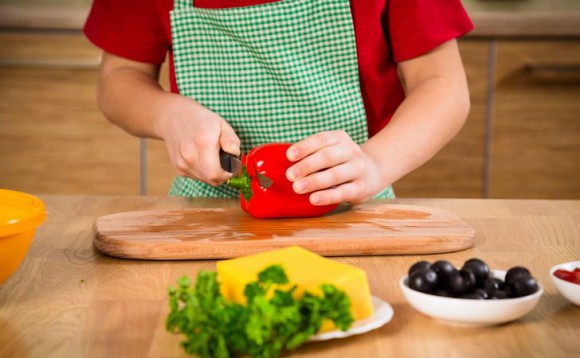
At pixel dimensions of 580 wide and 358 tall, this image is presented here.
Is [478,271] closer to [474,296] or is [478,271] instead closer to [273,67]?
[474,296]

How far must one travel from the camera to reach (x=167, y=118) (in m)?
1.31

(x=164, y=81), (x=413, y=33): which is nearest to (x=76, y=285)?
(x=413, y=33)

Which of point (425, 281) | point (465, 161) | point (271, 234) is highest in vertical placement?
point (425, 281)

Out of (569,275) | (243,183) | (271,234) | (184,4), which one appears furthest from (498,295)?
(184,4)

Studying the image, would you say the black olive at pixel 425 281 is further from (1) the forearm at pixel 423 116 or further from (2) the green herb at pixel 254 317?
(1) the forearm at pixel 423 116

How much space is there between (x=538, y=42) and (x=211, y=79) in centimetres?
134

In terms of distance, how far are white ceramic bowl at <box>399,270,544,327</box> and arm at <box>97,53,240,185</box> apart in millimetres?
482

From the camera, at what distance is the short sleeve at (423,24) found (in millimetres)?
1384

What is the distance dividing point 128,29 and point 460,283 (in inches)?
38.5

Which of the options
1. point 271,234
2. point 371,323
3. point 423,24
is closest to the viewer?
point 371,323

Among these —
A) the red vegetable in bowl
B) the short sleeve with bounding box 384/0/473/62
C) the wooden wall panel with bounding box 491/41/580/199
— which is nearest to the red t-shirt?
the short sleeve with bounding box 384/0/473/62

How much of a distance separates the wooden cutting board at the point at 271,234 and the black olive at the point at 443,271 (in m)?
0.25

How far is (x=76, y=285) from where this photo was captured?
89 cm

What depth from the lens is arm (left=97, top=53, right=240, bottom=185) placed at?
117cm
